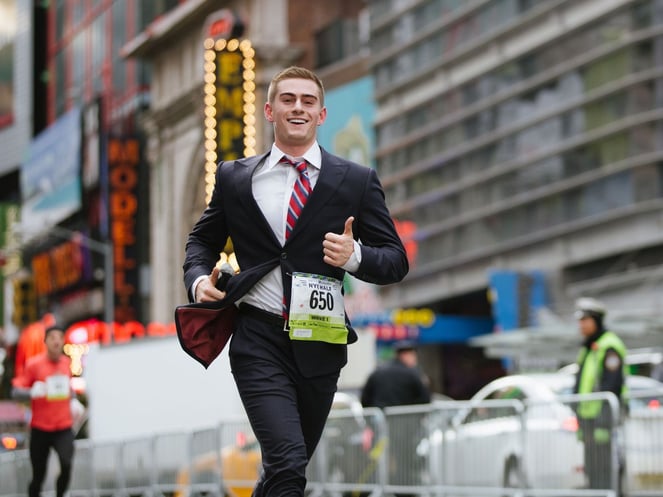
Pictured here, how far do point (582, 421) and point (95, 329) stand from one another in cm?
5169

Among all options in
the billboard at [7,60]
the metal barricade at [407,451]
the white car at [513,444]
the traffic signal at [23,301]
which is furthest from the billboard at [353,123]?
the billboard at [7,60]

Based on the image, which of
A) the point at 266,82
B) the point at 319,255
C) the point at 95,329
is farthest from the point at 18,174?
the point at 319,255

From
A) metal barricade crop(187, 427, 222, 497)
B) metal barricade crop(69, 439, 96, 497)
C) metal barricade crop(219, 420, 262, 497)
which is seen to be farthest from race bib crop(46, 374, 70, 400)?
Answer: metal barricade crop(69, 439, 96, 497)

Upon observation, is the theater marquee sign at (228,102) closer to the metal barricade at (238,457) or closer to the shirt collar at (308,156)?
the metal barricade at (238,457)

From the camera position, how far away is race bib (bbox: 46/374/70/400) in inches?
527

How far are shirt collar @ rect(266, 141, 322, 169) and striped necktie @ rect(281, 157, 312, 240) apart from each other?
0.03 m

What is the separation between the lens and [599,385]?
43.9 feet

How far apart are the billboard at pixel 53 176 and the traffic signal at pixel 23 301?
462 centimetres

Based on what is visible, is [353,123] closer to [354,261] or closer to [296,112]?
[296,112]

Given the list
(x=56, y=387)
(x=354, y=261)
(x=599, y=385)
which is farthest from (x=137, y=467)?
(x=354, y=261)

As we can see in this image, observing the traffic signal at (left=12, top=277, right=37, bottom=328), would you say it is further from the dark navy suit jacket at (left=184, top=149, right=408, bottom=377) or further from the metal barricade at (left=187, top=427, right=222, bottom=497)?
the dark navy suit jacket at (left=184, top=149, right=408, bottom=377)

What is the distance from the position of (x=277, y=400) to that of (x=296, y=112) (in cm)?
113

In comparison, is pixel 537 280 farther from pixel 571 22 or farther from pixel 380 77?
pixel 380 77

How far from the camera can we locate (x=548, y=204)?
130 ft
